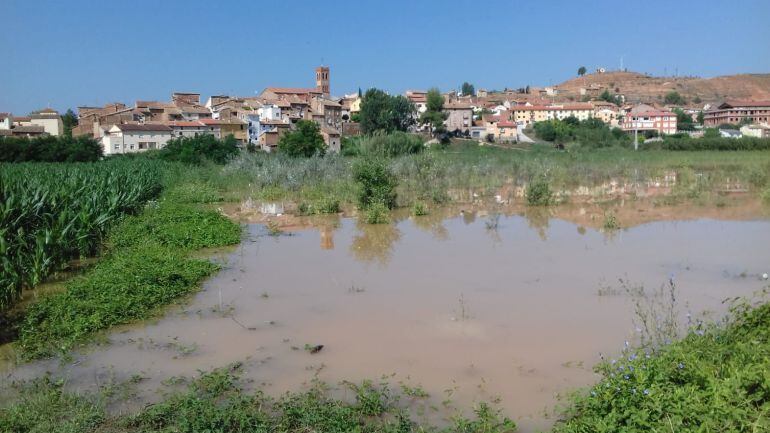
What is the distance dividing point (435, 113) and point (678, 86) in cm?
7683

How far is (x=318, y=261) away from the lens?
10.1m

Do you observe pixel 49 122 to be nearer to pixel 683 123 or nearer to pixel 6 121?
pixel 6 121

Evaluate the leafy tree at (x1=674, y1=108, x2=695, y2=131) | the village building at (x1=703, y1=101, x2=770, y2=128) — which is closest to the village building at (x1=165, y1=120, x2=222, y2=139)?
the leafy tree at (x1=674, y1=108, x2=695, y2=131)

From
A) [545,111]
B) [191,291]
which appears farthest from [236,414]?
[545,111]

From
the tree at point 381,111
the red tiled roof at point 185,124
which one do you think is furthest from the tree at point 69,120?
the tree at point 381,111

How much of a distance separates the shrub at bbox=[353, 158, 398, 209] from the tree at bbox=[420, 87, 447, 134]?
41266 millimetres

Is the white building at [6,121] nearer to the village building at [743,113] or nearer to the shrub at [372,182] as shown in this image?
the shrub at [372,182]

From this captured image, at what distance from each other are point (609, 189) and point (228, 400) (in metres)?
18.5

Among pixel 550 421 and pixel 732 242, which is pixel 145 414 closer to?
pixel 550 421

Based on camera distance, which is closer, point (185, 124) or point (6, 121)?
point (185, 124)

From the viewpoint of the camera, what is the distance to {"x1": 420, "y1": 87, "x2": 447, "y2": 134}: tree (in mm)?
56656

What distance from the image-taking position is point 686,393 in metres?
3.41

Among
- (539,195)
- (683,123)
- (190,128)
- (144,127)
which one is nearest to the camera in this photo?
(539,195)

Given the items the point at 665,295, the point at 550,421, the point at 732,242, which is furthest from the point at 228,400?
the point at 732,242
